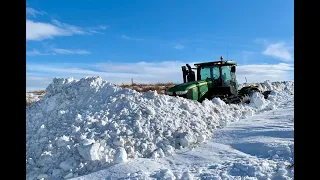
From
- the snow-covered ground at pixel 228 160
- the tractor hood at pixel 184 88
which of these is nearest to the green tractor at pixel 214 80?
the tractor hood at pixel 184 88

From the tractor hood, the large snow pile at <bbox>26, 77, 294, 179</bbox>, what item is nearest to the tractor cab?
the tractor hood

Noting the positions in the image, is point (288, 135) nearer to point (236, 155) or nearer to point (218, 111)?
point (236, 155)

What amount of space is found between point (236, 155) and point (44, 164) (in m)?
3.78

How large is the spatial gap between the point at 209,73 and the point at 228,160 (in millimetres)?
6888

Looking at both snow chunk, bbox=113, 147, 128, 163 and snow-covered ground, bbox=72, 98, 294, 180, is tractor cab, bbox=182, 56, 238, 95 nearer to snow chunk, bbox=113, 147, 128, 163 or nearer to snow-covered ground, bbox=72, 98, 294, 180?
snow-covered ground, bbox=72, 98, 294, 180

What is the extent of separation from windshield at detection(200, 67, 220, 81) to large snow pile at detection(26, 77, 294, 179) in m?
1.79

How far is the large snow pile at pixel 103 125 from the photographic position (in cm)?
620

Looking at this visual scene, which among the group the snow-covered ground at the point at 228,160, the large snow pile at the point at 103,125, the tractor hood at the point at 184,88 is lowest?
the snow-covered ground at the point at 228,160

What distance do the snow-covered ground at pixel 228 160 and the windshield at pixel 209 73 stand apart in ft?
14.4

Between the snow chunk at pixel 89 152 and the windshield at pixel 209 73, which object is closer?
the snow chunk at pixel 89 152

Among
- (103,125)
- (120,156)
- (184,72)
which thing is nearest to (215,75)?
(184,72)

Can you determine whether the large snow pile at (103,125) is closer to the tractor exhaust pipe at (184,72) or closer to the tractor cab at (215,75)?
the tractor cab at (215,75)
